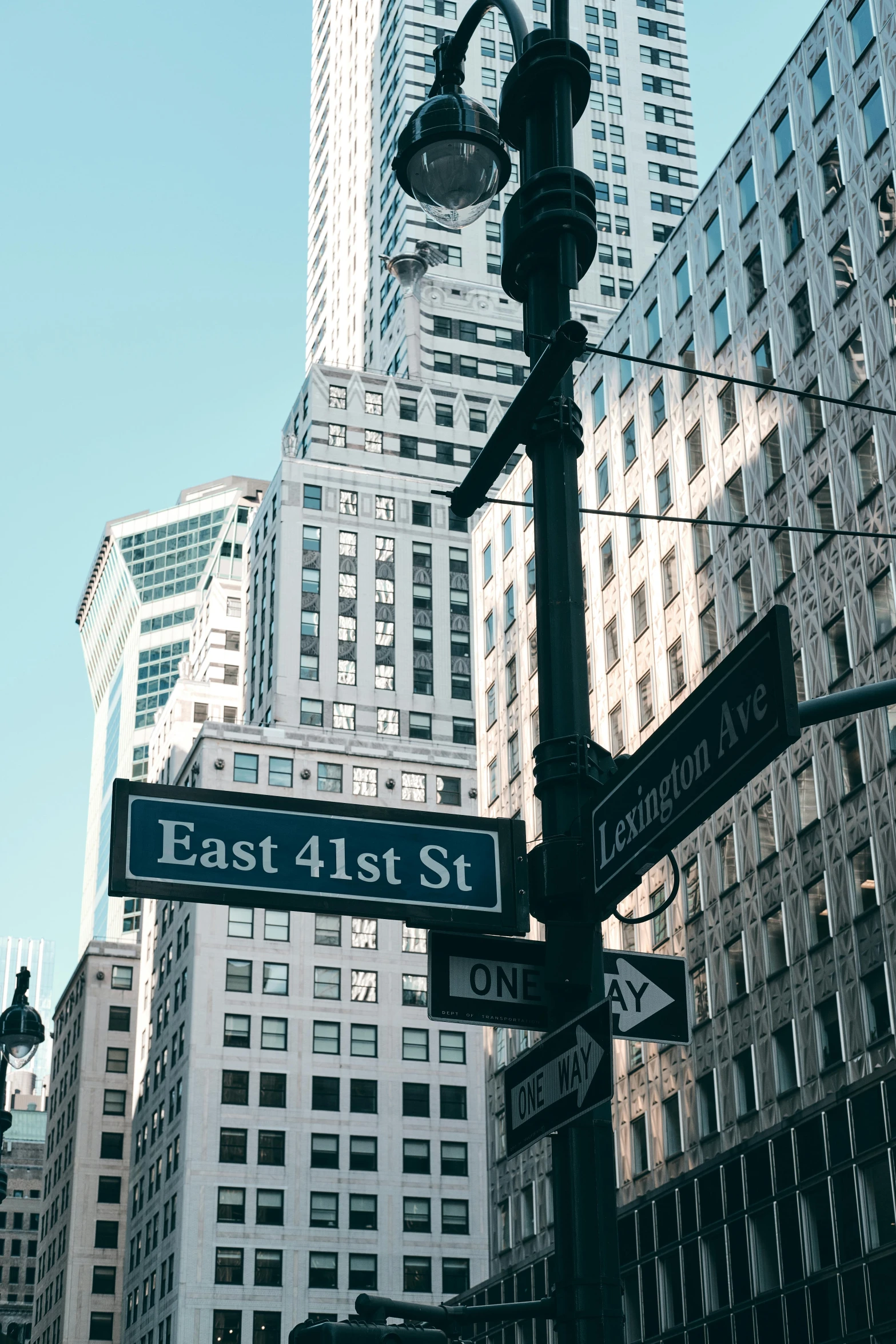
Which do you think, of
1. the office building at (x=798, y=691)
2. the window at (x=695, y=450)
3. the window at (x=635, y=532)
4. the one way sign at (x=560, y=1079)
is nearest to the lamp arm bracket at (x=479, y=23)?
the one way sign at (x=560, y=1079)

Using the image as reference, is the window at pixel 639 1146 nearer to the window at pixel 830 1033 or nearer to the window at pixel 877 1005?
the window at pixel 830 1033

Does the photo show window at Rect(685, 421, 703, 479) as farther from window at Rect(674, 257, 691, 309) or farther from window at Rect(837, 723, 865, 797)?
window at Rect(837, 723, 865, 797)

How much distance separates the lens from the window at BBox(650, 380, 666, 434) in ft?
173

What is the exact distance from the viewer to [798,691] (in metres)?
42.3

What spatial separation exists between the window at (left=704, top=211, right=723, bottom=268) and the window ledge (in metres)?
8.00

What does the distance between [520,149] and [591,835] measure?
3.98 metres

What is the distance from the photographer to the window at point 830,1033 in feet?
126

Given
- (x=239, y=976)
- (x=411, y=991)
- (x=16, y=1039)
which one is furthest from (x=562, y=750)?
(x=411, y=991)

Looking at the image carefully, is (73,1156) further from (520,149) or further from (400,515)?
(520,149)

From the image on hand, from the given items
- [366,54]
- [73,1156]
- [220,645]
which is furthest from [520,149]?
[366,54]

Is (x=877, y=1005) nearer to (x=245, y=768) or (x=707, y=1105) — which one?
(x=707, y=1105)

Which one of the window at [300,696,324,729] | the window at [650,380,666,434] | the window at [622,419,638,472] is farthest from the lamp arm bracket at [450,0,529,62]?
the window at [300,696,324,729]

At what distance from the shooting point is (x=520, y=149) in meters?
9.27

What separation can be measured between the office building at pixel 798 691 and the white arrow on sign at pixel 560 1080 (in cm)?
2987
